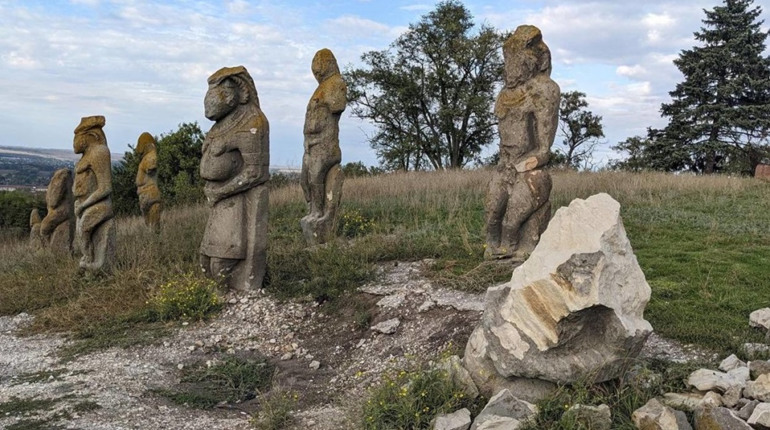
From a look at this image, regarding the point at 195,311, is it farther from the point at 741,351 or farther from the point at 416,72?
the point at 416,72

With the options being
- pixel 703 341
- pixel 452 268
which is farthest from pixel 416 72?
pixel 703 341

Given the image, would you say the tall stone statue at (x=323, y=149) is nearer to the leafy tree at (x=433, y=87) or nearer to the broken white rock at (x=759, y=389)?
the broken white rock at (x=759, y=389)

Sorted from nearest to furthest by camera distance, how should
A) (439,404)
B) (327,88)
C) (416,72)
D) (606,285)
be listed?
1. (606,285)
2. (439,404)
3. (327,88)
4. (416,72)

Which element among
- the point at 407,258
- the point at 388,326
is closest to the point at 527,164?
the point at 407,258

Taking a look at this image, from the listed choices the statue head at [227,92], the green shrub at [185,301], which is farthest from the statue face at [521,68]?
the green shrub at [185,301]

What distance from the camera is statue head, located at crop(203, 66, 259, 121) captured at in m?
8.05

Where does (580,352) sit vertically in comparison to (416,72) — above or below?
below

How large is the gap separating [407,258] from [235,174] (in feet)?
9.18

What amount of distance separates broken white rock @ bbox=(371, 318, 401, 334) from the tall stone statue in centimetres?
362

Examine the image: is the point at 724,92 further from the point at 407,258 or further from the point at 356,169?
the point at 407,258

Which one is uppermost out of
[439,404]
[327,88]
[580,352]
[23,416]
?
[327,88]

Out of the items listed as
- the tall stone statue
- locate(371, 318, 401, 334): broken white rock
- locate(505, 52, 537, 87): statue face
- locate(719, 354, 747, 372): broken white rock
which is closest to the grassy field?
the tall stone statue

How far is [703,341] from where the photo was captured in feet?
19.1

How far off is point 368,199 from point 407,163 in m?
14.2
